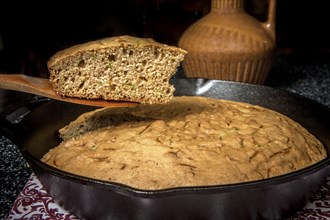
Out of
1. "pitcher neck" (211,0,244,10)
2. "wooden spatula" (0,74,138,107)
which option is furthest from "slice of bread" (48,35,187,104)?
"pitcher neck" (211,0,244,10)

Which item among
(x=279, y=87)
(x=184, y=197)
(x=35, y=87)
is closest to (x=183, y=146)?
(x=184, y=197)

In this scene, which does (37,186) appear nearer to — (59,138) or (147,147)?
(59,138)

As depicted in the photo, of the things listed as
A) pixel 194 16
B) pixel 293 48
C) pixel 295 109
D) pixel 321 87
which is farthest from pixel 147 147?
pixel 293 48

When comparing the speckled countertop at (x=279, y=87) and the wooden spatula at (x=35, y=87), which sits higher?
the wooden spatula at (x=35, y=87)

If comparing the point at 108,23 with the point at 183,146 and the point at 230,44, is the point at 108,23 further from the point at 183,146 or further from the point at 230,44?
the point at 183,146

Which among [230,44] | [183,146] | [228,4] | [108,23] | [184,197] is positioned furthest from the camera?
[108,23]

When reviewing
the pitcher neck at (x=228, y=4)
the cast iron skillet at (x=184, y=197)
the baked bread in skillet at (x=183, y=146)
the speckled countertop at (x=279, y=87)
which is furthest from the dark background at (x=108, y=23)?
the cast iron skillet at (x=184, y=197)

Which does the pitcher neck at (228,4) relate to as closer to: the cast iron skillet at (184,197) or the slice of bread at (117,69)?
the slice of bread at (117,69)
